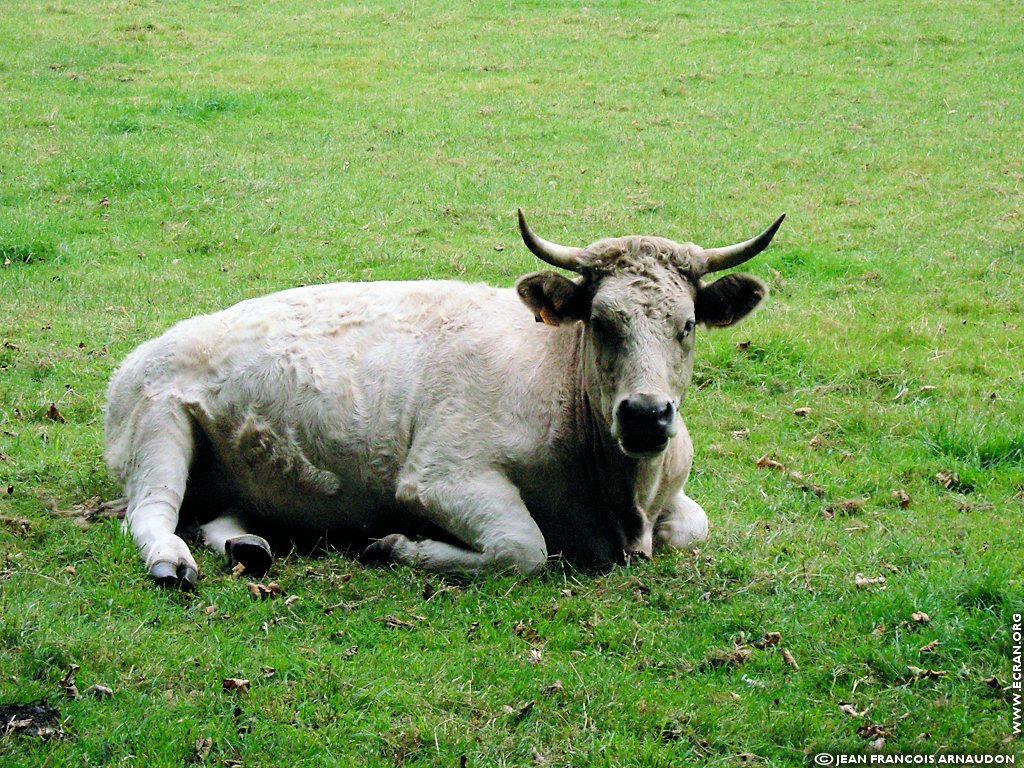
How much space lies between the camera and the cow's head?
6488mm

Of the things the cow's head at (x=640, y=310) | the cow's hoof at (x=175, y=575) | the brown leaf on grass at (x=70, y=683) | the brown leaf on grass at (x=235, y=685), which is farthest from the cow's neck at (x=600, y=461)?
the brown leaf on grass at (x=70, y=683)

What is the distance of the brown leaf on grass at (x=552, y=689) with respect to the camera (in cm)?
562

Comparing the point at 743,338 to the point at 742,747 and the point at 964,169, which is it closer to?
the point at 742,747

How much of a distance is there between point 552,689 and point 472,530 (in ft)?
5.09

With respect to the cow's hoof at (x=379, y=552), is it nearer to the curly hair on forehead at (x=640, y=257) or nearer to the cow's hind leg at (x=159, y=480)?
the cow's hind leg at (x=159, y=480)

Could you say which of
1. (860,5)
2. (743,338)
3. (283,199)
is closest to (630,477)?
(743,338)

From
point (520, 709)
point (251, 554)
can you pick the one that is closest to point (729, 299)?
point (520, 709)

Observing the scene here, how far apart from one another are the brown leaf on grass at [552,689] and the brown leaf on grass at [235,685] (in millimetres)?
1325

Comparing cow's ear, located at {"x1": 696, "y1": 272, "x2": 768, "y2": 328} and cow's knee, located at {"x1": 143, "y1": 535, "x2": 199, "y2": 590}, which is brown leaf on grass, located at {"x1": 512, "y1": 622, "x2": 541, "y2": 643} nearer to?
cow's knee, located at {"x1": 143, "y1": 535, "x2": 199, "y2": 590}

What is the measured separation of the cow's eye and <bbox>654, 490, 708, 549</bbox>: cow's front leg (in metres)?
1.27

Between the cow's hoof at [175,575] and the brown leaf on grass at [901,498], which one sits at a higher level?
the cow's hoof at [175,575]

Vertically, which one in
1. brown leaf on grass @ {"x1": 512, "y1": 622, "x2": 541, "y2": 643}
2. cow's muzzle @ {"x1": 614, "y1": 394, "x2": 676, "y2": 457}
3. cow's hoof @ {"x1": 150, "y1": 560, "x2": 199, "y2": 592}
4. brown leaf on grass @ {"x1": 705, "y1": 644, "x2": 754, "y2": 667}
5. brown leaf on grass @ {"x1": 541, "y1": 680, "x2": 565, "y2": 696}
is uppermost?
cow's muzzle @ {"x1": 614, "y1": 394, "x2": 676, "y2": 457}

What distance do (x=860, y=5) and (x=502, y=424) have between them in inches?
924

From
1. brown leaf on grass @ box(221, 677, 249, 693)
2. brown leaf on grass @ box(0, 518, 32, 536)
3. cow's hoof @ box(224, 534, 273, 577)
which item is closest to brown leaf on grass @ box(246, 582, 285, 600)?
cow's hoof @ box(224, 534, 273, 577)
